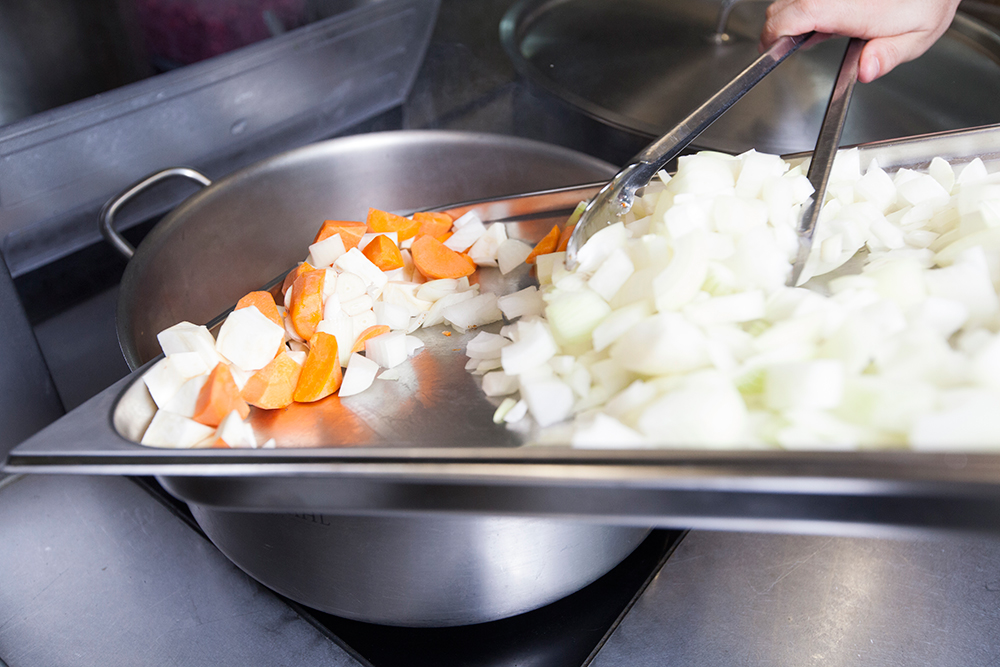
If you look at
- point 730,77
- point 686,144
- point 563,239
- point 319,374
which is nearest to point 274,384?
point 319,374

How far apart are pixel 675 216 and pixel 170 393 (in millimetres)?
434

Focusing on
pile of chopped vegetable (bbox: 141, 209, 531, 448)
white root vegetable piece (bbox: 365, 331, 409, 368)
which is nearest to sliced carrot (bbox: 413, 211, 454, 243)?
pile of chopped vegetable (bbox: 141, 209, 531, 448)

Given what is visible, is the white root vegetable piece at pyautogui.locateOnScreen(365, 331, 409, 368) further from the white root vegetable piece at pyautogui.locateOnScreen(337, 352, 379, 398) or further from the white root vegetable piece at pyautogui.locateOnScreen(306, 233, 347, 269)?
the white root vegetable piece at pyautogui.locateOnScreen(306, 233, 347, 269)

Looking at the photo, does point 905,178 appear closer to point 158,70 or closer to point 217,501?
point 217,501

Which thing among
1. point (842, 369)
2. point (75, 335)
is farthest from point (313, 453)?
point (75, 335)

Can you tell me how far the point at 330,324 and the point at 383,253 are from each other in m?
0.14

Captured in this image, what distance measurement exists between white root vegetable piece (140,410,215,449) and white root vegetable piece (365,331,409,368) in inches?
7.5

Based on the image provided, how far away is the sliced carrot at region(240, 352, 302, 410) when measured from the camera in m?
0.61

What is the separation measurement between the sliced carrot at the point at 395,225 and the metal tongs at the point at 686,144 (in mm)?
267

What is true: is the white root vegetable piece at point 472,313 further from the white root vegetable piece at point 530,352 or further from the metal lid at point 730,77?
the metal lid at point 730,77

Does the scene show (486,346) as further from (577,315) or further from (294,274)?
(294,274)

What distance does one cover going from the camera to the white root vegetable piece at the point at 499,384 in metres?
0.58

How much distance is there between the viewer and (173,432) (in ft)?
1.66

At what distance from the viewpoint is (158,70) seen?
1616mm
